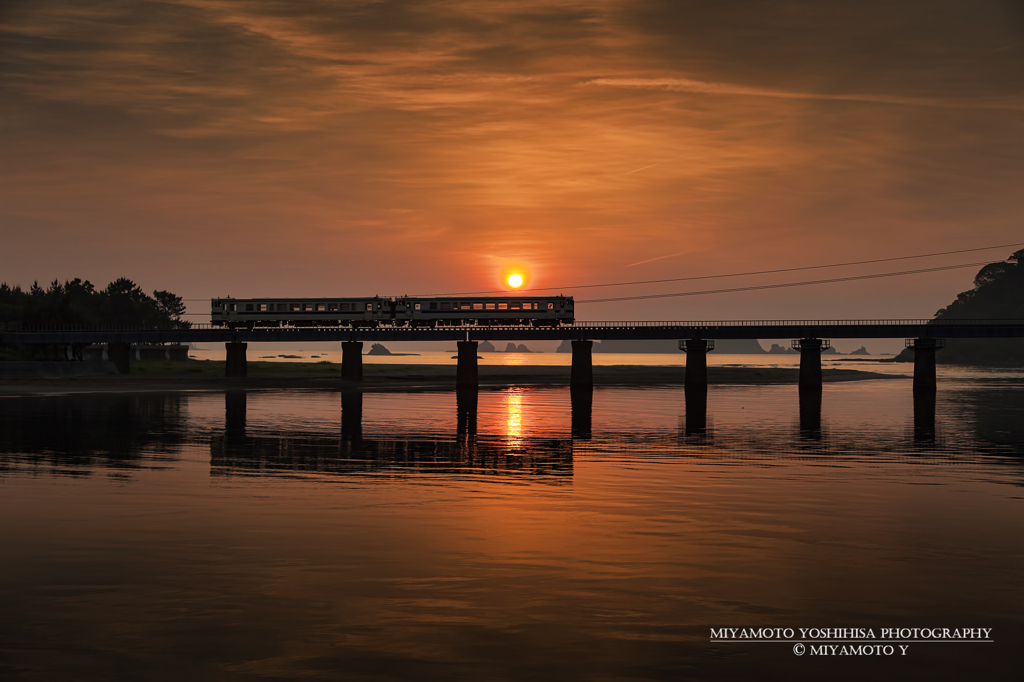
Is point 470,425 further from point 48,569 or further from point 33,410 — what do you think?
point 48,569

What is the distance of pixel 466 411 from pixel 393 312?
167 ft

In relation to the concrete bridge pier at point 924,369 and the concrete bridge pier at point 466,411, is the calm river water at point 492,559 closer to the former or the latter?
the concrete bridge pier at point 466,411

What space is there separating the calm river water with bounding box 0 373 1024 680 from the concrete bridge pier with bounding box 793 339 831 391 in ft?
209

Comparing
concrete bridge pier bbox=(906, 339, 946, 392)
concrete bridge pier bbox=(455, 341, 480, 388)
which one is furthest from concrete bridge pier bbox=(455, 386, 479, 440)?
concrete bridge pier bbox=(906, 339, 946, 392)

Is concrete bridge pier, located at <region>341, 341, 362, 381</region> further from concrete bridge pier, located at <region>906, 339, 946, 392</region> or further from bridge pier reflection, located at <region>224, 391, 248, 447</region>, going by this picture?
concrete bridge pier, located at <region>906, 339, 946, 392</region>

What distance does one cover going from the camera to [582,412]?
74.4 m

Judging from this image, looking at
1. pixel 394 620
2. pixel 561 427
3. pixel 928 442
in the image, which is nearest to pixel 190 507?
pixel 394 620

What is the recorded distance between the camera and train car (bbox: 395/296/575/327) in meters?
119

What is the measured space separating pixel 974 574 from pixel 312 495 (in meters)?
19.3

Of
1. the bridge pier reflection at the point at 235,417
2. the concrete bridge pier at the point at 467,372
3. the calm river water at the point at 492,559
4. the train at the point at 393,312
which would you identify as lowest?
the calm river water at the point at 492,559

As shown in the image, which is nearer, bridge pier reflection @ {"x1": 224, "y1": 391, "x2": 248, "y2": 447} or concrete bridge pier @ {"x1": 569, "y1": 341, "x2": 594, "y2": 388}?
bridge pier reflection @ {"x1": 224, "y1": 391, "x2": 248, "y2": 447}

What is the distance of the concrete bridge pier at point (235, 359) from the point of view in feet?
422

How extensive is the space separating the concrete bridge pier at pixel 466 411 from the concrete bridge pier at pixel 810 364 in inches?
1612

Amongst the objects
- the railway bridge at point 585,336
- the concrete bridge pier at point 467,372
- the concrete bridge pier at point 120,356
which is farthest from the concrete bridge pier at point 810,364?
the concrete bridge pier at point 120,356
